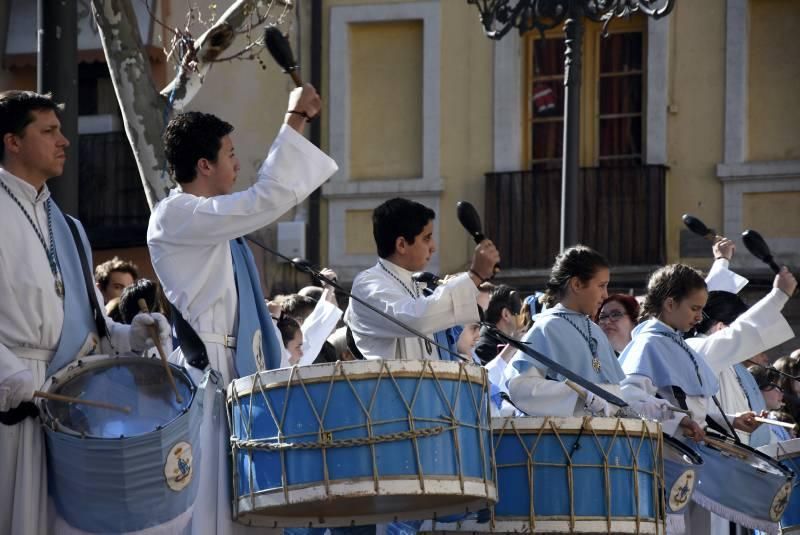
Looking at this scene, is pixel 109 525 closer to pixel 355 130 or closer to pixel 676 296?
pixel 676 296

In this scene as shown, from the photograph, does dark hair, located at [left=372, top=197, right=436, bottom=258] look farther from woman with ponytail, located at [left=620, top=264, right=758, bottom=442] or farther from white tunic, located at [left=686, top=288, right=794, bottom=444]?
white tunic, located at [left=686, top=288, right=794, bottom=444]

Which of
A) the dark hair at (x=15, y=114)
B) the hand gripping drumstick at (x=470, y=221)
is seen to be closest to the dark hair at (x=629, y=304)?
the hand gripping drumstick at (x=470, y=221)

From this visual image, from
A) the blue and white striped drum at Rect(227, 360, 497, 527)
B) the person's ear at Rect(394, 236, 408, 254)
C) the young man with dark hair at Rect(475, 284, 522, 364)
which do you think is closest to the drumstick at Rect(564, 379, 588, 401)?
the person's ear at Rect(394, 236, 408, 254)

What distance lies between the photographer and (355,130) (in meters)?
19.8

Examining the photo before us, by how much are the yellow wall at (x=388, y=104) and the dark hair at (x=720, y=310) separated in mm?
9286

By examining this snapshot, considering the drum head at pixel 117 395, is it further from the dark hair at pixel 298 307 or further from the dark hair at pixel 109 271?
the dark hair at pixel 298 307

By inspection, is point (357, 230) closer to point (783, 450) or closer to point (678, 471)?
point (783, 450)

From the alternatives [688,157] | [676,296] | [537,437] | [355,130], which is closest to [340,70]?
[355,130]

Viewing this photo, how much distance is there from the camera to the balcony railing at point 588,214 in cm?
1873

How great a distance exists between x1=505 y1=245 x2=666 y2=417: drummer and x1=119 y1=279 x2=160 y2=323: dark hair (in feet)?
5.57

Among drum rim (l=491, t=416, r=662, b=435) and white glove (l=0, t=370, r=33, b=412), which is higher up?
white glove (l=0, t=370, r=33, b=412)

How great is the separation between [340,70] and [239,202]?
13244 millimetres

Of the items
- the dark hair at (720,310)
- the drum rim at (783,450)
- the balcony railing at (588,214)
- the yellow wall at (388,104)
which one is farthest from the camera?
the yellow wall at (388,104)

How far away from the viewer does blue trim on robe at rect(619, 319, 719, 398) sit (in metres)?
8.80
